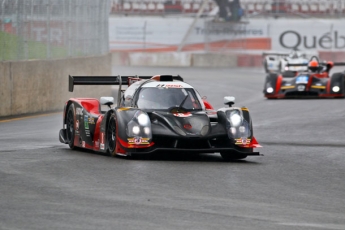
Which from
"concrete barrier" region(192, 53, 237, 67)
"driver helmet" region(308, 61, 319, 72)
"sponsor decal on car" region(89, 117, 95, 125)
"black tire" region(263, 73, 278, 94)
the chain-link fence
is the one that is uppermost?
the chain-link fence

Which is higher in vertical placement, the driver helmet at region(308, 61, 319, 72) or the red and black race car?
the driver helmet at region(308, 61, 319, 72)

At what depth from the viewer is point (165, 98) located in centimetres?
1343

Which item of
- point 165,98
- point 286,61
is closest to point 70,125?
point 165,98

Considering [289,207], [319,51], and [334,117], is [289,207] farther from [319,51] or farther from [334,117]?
[319,51]

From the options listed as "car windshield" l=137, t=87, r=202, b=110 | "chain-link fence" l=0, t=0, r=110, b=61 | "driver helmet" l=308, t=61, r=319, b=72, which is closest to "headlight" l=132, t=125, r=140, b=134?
"car windshield" l=137, t=87, r=202, b=110

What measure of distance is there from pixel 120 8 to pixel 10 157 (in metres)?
43.6

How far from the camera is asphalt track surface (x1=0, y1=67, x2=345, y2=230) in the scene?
8039 millimetres

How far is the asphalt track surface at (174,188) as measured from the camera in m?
8.04

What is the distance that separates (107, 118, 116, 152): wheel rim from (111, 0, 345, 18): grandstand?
4207 cm

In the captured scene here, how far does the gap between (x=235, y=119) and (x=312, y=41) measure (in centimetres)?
4119

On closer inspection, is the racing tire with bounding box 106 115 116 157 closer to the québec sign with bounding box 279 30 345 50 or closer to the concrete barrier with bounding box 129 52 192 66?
the concrete barrier with bounding box 129 52 192 66

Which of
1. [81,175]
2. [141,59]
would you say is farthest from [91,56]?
[141,59]

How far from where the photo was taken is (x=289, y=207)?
8.84 m

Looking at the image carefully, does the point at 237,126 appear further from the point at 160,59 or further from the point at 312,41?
the point at 312,41
